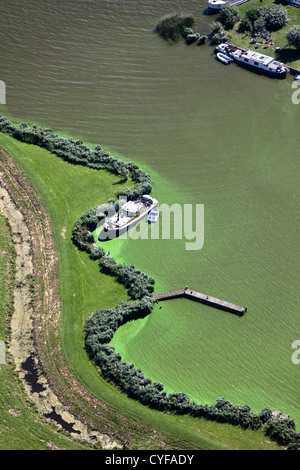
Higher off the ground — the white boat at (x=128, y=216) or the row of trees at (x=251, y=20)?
the row of trees at (x=251, y=20)

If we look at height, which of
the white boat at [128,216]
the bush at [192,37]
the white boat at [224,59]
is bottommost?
the white boat at [128,216]

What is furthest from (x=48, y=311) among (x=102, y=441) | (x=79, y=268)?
(x=102, y=441)

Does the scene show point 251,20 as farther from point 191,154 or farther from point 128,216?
point 128,216

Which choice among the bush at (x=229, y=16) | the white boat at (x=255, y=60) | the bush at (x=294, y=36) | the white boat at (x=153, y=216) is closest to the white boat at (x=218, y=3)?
the bush at (x=229, y=16)

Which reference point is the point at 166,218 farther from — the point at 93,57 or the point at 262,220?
the point at 93,57

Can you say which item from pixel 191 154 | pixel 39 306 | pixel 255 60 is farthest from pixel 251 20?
pixel 39 306

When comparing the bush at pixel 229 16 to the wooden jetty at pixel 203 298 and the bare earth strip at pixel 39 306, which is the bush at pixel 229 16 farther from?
the wooden jetty at pixel 203 298

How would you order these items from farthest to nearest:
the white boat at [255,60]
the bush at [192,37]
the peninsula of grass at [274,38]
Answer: the bush at [192,37] < the peninsula of grass at [274,38] < the white boat at [255,60]

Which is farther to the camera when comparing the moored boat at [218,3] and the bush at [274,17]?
the moored boat at [218,3]
